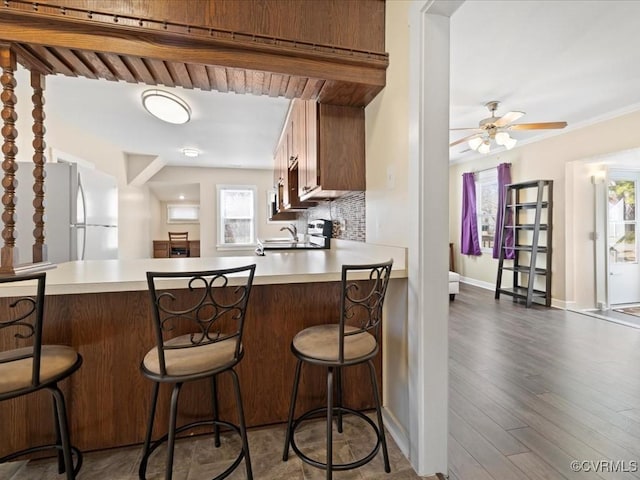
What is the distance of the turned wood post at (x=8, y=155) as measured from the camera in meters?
1.42

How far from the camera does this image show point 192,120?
396 centimetres

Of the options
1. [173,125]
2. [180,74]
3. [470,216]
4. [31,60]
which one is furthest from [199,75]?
[470,216]

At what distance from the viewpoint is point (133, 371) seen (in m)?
1.54

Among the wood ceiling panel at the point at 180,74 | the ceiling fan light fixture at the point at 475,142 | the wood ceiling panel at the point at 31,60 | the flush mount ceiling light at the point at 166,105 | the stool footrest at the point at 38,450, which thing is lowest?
the stool footrest at the point at 38,450

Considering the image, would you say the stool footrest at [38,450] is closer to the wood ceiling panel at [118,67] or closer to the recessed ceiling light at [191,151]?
the wood ceiling panel at [118,67]

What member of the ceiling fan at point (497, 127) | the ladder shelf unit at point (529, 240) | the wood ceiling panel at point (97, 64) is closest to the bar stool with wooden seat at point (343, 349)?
the wood ceiling panel at point (97, 64)

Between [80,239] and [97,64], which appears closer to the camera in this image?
[97,64]

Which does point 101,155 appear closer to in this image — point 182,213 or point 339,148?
point 182,213

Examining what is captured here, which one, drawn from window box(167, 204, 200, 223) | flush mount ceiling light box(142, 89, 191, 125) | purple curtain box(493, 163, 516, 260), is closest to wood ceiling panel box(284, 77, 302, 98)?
flush mount ceiling light box(142, 89, 191, 125)

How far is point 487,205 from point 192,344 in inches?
225

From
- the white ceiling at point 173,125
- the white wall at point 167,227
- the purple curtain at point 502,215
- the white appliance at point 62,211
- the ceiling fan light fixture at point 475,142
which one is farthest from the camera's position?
the white wall at point 167,227

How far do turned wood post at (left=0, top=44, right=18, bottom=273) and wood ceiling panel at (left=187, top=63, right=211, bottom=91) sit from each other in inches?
30.3

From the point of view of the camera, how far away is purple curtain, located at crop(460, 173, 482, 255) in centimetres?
571

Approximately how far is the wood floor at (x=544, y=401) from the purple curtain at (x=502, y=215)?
166 centimetres
